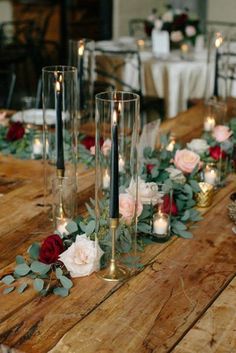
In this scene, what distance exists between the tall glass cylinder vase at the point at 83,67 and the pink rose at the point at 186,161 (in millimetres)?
938

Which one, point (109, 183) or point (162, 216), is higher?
point (109, 183)

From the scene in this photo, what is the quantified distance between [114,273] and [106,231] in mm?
93

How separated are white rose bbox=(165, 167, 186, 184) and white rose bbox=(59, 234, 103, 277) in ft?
1.69

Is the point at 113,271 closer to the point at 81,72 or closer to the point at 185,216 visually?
the point at 185,216

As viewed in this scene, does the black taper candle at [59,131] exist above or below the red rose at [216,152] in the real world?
above

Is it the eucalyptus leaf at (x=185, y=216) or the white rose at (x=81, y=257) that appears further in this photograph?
the eucalyptus leaf at (x=185, y=216)

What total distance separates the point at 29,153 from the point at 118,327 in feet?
4.00

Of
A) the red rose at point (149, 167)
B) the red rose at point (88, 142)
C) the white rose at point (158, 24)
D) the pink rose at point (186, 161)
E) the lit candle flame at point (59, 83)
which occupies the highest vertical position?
the lit candle flame at point (59, 83)

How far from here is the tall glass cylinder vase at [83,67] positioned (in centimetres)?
279

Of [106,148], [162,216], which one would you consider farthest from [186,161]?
[106,148]

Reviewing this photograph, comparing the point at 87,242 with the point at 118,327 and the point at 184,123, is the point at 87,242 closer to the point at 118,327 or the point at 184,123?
the point at 118,327

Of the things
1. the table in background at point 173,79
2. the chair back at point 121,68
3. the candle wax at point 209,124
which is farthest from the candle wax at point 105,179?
the chair back at point 121,68

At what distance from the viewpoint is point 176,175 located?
1.91 meters

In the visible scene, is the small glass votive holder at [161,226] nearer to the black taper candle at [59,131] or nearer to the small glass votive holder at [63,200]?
the small glass votive holder at [63,200]
